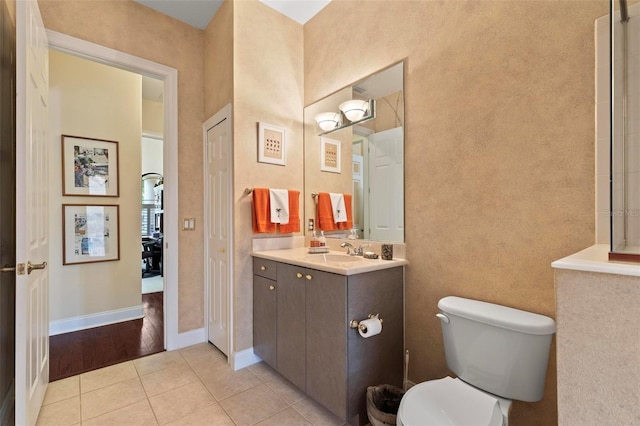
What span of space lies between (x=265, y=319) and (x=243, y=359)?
0.39 meters

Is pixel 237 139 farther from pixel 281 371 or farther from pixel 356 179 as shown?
pixel 281 371

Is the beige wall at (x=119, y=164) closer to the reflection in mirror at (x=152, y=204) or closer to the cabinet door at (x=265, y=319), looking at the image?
the cabinet door at (x=265, y=319)

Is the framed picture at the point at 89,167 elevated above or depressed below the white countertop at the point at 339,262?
above

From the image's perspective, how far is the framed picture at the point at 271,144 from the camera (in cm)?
236

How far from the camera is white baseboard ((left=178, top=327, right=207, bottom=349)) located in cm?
257

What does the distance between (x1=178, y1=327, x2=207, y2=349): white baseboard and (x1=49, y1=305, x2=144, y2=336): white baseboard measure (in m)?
1.05

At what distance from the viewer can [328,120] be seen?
7.95 feet

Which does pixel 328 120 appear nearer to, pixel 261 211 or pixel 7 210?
pixel 261 211

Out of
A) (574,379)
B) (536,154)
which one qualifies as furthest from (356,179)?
(574,379)

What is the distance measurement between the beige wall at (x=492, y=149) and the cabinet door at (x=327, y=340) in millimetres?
531

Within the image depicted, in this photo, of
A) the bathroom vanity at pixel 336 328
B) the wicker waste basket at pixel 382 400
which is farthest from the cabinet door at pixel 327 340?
the wicker waste basket at pixel 382 400

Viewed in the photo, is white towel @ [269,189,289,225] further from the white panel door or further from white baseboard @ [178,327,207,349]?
white baseboard @ [178,327,207,349]

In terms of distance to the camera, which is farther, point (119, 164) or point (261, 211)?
point (119, 164)

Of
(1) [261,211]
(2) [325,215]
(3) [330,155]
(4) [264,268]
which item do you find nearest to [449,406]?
(4) [264,268]
